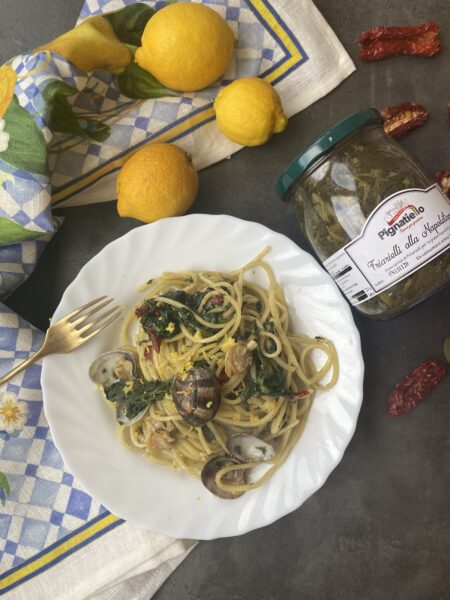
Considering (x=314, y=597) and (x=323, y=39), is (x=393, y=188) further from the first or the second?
→ (x=314, y=597)

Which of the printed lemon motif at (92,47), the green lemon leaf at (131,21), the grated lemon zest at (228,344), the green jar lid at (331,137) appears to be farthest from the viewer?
the green lemon leaf at (131,21)

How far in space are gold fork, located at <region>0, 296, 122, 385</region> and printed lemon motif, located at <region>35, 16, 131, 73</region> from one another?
2.68 ft

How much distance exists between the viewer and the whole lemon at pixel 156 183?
5.57ft

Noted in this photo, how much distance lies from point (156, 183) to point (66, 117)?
1.56 ft

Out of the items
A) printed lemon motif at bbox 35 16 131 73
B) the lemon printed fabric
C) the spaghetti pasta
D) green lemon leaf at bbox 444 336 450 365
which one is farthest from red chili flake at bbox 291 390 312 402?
printed lemon motif at bbox 35 16 131 73

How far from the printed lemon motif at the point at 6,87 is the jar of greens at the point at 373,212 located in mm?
973

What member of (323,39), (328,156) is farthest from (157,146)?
(323,39)

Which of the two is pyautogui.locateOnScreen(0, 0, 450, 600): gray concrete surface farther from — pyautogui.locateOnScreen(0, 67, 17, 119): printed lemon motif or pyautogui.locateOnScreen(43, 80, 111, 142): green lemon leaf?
pyautogui.locateOnScreen(0, 67, 17, 119): printed lemon motif

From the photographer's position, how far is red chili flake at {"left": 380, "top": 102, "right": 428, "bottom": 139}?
186cm

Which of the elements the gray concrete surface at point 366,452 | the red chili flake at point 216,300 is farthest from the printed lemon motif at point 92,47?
the red chili flake at point 216,300

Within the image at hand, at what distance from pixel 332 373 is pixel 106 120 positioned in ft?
3.96

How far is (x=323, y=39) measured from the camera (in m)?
1.91

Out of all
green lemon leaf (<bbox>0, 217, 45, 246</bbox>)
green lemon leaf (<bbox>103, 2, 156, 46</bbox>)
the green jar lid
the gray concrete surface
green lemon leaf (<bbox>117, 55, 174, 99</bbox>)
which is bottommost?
the gray concrete surface

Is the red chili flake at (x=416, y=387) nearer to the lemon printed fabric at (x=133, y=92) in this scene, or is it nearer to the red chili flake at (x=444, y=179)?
the red chili flake at (x=444, y=179)
